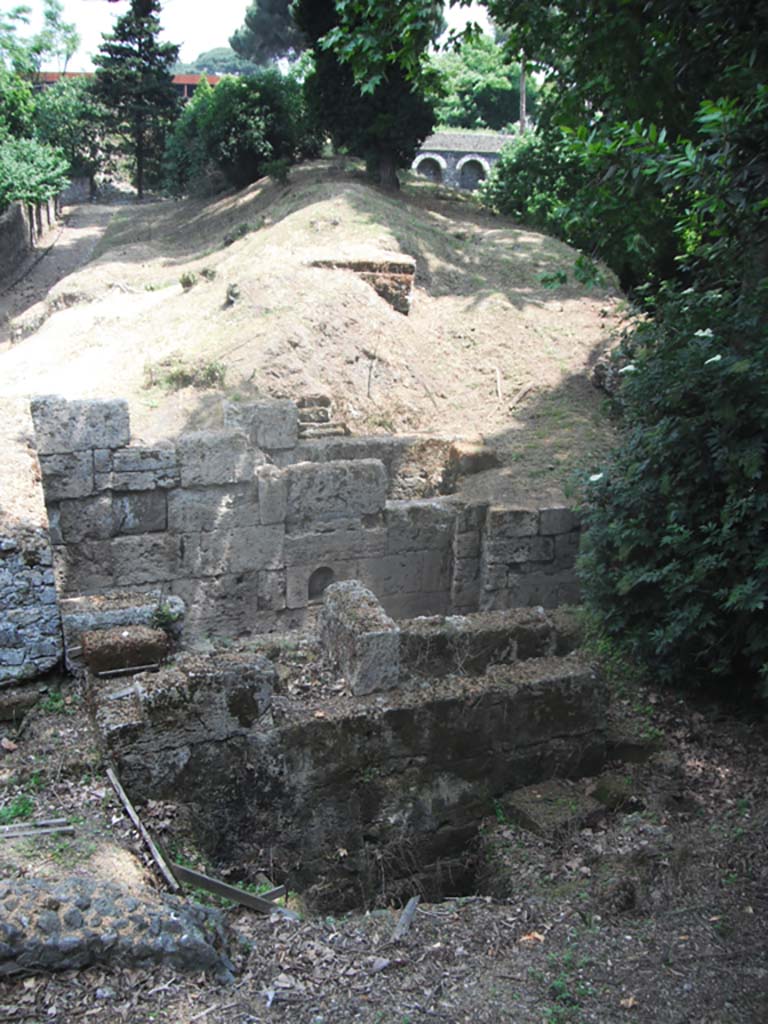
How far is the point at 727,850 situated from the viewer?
4.96 meters

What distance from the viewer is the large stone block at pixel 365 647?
5.62 meters

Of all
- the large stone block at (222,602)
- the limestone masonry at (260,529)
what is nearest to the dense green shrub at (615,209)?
the limestone masonry at (260,529)

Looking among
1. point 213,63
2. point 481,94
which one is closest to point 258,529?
point 481,94

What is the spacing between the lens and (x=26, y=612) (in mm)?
5793

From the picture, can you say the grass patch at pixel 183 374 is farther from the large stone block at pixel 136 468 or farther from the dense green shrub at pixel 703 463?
the dense green shrub at pixel 703 463

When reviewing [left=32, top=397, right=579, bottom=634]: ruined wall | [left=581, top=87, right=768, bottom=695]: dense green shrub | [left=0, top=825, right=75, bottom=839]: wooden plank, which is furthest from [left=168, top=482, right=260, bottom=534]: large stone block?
[left=0, top=825, right=75, bottom=839]: wooden plank

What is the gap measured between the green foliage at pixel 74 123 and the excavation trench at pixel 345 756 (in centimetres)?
3282

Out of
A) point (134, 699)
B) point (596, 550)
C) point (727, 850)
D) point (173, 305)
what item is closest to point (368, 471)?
point (596, 550)

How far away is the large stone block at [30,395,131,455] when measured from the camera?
8.55m

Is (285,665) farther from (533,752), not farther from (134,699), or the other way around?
(533,752)

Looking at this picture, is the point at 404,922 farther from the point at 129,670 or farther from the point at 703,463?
the point at 703,463

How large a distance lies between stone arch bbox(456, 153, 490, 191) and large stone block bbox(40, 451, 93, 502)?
36163 millimetres

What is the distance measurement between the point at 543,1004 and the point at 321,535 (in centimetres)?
637

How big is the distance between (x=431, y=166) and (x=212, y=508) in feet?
121
